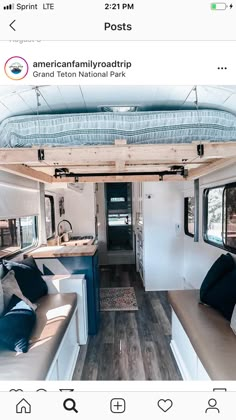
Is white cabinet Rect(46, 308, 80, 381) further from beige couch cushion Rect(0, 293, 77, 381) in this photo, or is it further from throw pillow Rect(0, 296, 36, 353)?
throw pillow Rect(0, 296, 36, 353)

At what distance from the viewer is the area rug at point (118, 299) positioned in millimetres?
3457

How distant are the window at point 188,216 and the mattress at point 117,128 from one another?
2.48m

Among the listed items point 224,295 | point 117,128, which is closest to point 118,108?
point 117,128

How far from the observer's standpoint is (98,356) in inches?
91.5

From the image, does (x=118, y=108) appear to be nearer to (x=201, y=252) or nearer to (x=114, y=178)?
(x=114, y=178)

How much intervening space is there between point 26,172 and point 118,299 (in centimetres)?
241

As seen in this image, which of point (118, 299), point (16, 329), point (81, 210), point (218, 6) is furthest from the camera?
point (81, 210)

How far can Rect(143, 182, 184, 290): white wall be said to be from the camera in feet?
13.4

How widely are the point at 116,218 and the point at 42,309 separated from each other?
15.0 ft

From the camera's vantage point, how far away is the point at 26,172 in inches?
96.3

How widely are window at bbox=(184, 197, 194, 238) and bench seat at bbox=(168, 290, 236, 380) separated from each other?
1.71 meters

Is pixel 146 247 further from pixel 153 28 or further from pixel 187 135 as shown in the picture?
pixel 153 28
